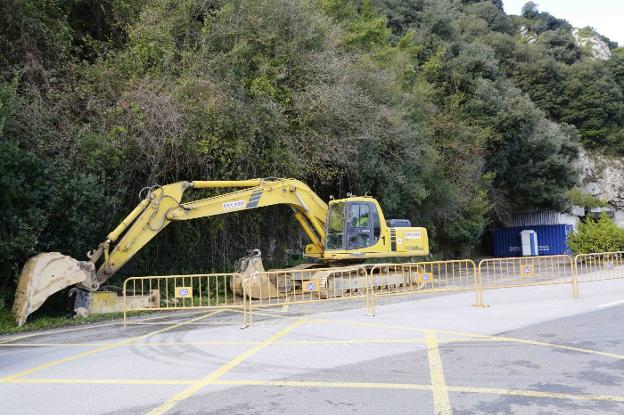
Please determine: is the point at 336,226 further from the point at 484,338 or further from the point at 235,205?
the point at 484,338

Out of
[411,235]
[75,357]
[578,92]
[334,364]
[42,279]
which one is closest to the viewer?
[334,364]

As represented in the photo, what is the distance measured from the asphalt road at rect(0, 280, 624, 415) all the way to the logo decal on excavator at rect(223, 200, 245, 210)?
118 inches

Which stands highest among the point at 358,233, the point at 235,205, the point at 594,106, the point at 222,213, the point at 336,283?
the point at 594,106

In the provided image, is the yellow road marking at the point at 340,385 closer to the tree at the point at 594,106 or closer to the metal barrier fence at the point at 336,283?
the metal barrier fence at the point at 336,283

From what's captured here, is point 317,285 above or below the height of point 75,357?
above

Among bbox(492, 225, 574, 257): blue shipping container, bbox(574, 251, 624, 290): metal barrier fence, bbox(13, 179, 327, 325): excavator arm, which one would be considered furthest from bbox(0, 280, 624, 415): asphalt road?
Answer: bbox(492, 225, 574, 257): blue shipping container

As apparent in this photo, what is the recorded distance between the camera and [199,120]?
13.2m

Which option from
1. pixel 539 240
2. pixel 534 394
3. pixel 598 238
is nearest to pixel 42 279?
pixel 534 394

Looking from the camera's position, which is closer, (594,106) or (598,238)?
(598,238)

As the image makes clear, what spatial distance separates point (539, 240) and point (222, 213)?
2688cm

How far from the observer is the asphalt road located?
184 inches

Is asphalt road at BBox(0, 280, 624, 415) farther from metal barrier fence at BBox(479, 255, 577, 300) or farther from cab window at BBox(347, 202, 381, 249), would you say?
cab window at BBox(347, 202, 381, 249)

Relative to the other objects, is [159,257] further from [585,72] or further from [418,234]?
[585,72]

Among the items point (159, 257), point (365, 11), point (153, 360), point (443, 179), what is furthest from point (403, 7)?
point (153, 360)
